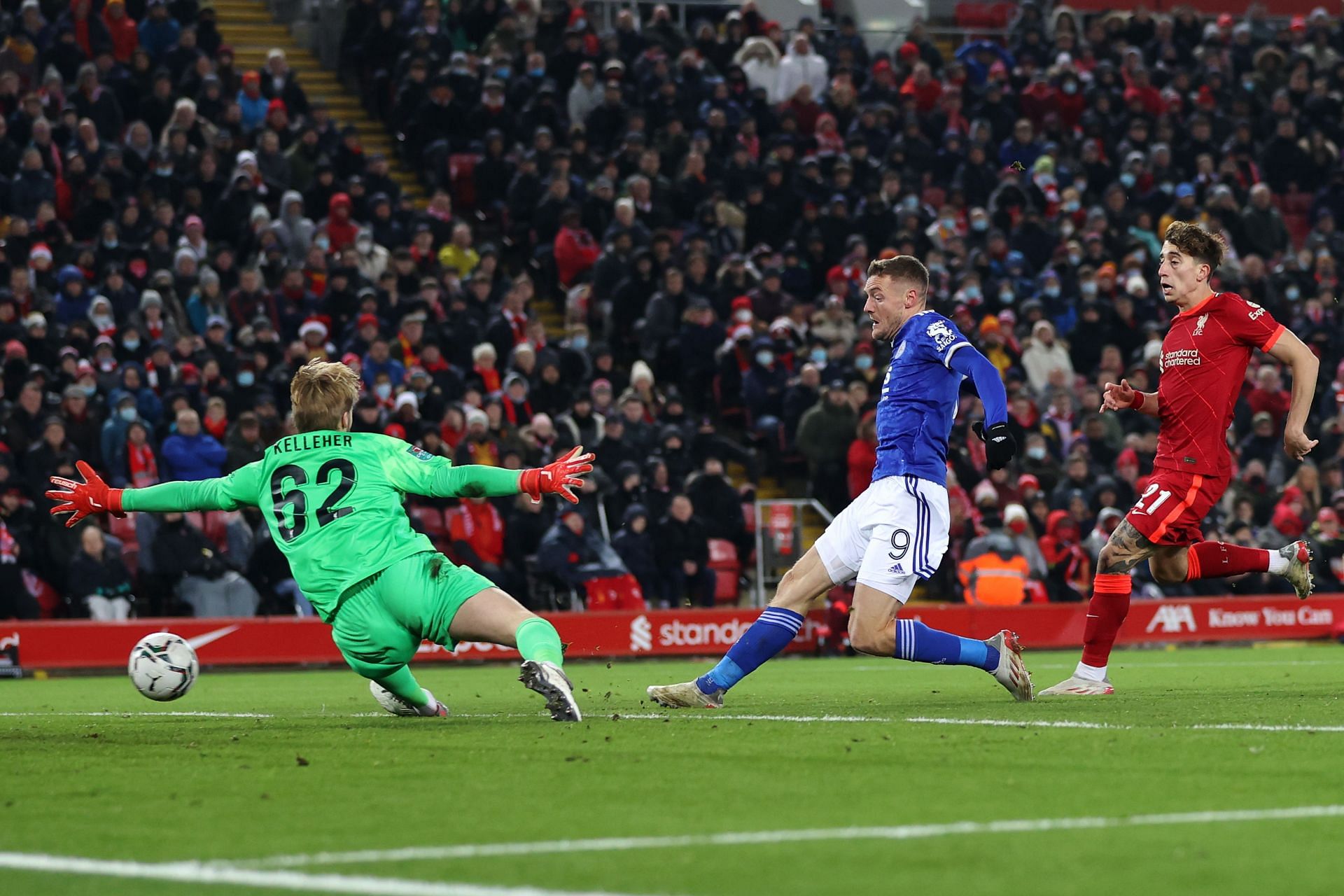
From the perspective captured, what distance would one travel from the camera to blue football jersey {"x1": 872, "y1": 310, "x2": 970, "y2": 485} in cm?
990

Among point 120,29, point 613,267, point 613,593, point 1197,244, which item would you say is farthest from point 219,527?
point 1197,244

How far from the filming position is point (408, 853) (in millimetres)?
5094

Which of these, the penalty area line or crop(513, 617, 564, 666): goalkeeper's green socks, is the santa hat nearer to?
the penalty area line

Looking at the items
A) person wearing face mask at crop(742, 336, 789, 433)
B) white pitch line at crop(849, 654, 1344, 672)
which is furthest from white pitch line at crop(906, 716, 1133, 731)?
person wearing face mask at crop(742, 336, 789, 433)

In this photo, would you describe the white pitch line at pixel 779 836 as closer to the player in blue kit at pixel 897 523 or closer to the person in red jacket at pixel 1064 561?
the player in blue kit at pixel 897 523

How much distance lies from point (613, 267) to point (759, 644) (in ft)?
46.8

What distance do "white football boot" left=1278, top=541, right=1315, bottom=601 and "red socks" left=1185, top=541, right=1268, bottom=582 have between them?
0.42 feet

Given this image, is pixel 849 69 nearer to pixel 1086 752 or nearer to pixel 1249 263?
pixel 1249 263

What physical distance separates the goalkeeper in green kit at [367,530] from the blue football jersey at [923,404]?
1.90m

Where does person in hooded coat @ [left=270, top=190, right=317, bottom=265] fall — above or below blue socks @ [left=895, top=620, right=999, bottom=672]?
above

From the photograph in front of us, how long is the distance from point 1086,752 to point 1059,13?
84.5 ft

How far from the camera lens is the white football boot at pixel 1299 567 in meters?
10.9

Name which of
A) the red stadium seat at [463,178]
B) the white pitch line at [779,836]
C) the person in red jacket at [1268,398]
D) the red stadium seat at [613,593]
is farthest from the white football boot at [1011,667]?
the red stadium seat at [463,178]

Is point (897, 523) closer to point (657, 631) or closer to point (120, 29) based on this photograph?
point (657, 631)
